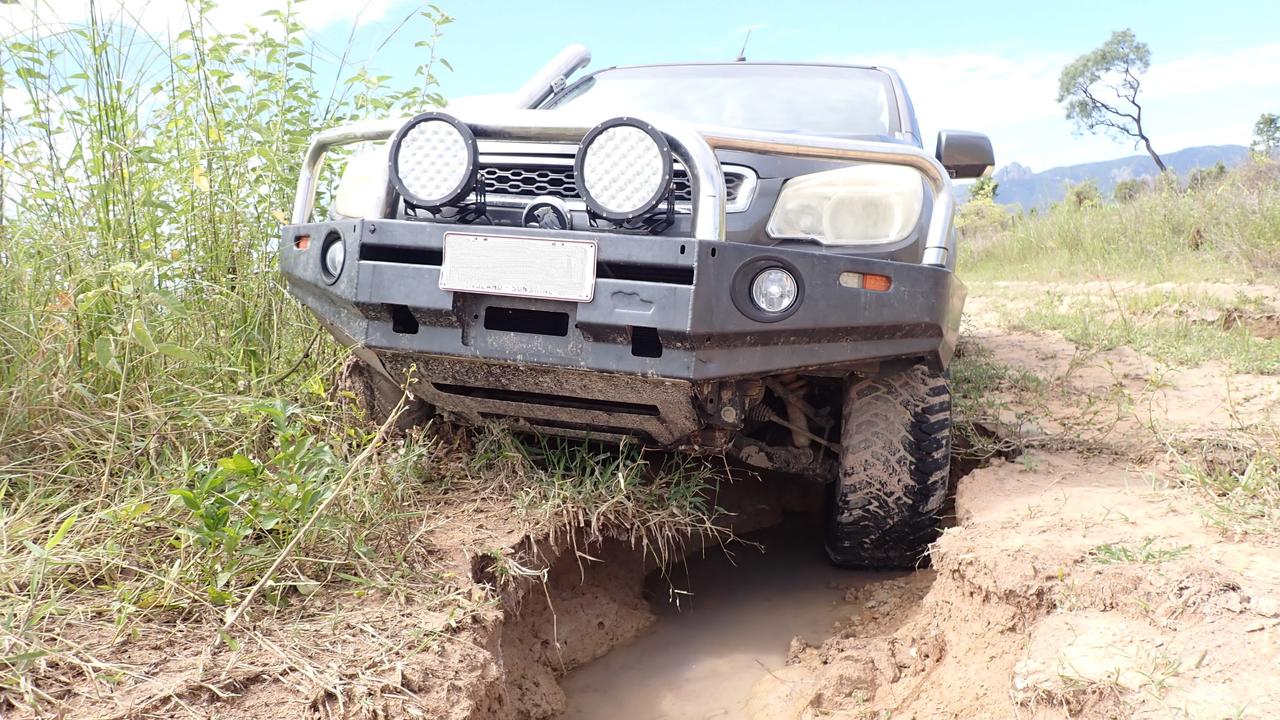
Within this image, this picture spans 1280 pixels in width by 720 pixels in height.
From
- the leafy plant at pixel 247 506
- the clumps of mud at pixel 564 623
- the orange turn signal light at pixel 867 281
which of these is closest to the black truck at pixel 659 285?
the orange turn signal light at pixel 867 281

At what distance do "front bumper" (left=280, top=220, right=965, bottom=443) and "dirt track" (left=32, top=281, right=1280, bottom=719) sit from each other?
0.50m

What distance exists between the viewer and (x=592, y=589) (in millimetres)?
2889

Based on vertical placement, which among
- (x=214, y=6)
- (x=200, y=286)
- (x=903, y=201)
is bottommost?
(x=200, y=286)

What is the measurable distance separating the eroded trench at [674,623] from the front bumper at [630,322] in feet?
2.01

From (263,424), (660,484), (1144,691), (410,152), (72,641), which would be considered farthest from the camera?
(660,484)

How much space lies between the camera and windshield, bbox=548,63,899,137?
309 centimetres

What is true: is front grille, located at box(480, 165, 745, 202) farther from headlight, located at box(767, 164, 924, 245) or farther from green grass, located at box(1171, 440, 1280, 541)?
green grass, located at box(1171, 440, 1280, 541)

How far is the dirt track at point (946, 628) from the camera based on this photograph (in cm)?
172

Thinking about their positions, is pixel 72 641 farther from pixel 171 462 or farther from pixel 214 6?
pixel 214 6

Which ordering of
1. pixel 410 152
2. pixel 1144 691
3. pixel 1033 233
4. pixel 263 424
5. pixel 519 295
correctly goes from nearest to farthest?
1. pixel 1144 691
2. pixel 519 295
3. pixel 410 152
4. pixel 263 424
5. pixel 1033 233

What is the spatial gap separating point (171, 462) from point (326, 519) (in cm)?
62

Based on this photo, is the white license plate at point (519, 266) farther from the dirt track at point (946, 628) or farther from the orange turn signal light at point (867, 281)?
the dirt track at point (946, 628)

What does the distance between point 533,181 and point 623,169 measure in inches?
17.9

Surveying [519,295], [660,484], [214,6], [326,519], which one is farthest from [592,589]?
[214,6]
